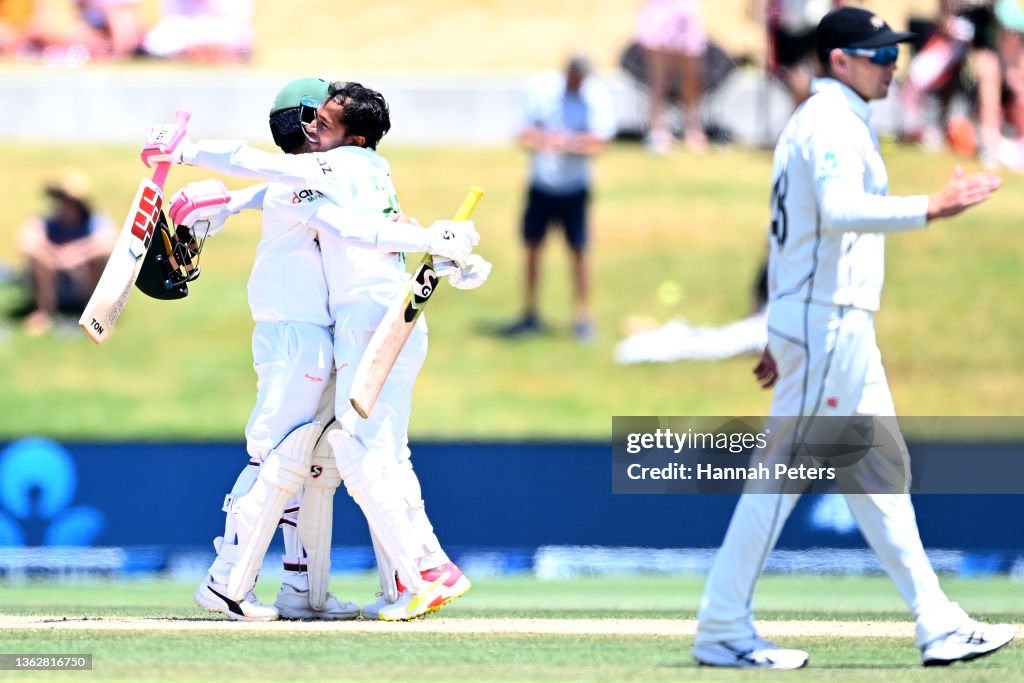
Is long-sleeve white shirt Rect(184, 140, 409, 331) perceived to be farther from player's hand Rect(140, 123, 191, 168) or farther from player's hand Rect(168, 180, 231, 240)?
player's hand Rect(168, 180, 231, 240)

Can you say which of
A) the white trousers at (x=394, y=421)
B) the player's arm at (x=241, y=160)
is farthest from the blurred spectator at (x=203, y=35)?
the white trousers at (x=394, y=421)

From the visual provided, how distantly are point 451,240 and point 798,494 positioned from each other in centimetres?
170

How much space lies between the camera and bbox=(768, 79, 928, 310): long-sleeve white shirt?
5441mm

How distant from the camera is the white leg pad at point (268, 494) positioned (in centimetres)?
664

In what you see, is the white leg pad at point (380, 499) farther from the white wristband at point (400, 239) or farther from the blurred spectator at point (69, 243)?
the blurred spectator at point (69, 243)

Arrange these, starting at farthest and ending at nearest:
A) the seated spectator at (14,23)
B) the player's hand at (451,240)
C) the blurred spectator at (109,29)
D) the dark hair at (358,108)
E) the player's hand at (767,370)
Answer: the seated spectator at (14,23)
the blurred spectator at (109,29)
the dark hair at (358,108)
the player's hand at (451,240)
the player's hand at (767,370)


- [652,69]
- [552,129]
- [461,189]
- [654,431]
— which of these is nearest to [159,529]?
[654,431]

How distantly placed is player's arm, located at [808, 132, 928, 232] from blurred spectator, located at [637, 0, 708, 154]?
37.0 ft

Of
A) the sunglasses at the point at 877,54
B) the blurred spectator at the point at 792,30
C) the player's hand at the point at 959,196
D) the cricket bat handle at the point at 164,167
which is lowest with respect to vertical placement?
the player's hand at the point at 959,196

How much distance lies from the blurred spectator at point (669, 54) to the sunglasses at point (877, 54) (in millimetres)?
11010

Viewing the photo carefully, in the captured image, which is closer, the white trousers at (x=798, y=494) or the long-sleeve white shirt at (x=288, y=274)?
the white trousers at (x=798, y=494)

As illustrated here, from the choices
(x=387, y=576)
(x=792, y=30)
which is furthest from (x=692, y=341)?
(x=387, y=576)

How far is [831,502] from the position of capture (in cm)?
981

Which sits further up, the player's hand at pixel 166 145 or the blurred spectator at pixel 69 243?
the player's hand at pixel 166 145
